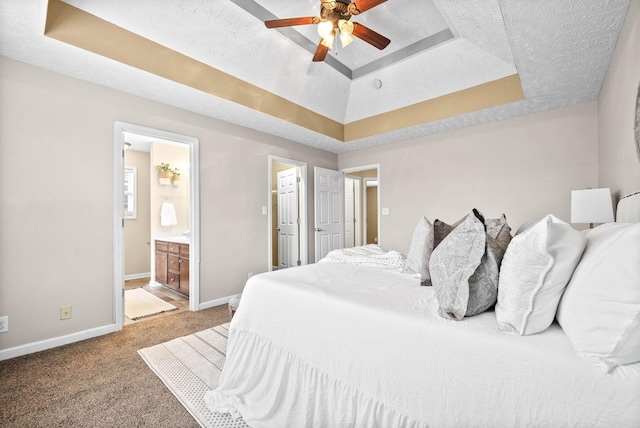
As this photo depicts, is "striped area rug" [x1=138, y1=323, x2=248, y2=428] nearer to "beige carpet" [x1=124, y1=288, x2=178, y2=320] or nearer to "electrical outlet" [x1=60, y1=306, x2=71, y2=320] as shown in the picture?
"electrical outlet" [x1=60, y1=306, x2=71, y2=320]

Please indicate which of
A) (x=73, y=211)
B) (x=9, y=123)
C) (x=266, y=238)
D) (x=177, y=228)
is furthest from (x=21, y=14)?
(x=177, y=228)

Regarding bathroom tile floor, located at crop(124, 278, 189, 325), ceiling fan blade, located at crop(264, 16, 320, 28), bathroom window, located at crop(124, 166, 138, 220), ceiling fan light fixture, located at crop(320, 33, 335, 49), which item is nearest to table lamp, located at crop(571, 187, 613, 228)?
ceiling fan light fixture, located at crop(320, 33, 335, 49)

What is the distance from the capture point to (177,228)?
5371 millimetres

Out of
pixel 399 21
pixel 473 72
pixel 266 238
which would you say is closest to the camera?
pixel 399 21

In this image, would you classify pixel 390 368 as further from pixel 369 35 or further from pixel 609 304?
pixel 369 35

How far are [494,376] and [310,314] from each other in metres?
0.83

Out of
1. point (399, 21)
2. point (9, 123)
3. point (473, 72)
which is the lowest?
point (9, 123)

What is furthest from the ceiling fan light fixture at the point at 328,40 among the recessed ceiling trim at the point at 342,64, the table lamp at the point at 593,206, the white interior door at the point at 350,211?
the white interior door at the point at 350,211

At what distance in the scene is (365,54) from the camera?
3736 millimetres

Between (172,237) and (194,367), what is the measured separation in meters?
2.92

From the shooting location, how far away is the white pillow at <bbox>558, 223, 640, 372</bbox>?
795 millimetres

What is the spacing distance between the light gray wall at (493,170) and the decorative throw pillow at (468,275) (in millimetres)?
3106

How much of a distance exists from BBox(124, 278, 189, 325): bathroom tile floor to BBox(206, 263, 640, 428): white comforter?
2.13 m

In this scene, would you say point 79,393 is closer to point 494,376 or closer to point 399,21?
point 494,376
